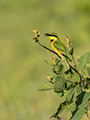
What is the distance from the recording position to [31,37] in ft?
30.5

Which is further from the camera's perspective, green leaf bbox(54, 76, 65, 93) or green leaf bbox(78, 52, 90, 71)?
green leaf bbox(78, 52, 90, 71)

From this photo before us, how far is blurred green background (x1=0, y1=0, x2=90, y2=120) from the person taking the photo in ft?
17.3

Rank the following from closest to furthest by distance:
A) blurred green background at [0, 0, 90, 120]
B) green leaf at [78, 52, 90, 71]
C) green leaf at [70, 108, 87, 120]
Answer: green leaf at [70, 108, 87, 120], green leaf at [78, 52, 90, 71], blurred green background at [0, 0, 90, 120]

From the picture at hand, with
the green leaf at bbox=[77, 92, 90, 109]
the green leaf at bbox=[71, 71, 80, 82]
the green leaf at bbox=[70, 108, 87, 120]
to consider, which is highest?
the green leaf at bbox=[71, 71, 80, 82]

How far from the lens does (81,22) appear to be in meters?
9.78

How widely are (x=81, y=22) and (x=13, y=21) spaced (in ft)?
9.62

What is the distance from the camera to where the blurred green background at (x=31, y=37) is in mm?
5273

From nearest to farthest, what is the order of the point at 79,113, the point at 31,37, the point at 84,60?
the point at 79,113, the point at 84,60, the point at 31,37

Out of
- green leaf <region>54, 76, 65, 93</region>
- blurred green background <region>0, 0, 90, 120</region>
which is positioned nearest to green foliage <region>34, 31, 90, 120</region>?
green leaf <region>54, 76, 65, 93</region>

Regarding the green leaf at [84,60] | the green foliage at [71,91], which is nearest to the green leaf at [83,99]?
the green foliage at [71,91]

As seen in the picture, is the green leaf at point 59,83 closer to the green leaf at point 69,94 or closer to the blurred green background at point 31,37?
the green leaf at point 69,94

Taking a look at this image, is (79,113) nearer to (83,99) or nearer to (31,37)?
(83,99)

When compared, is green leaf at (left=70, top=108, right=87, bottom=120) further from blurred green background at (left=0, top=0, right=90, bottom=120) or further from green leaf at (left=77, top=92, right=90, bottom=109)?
blurred green background at (left=0, top=0, right=90, bottom=120)

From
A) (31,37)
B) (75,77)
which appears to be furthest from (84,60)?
(31,37)
